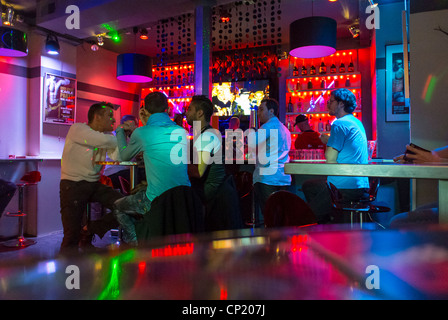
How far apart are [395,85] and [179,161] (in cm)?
476

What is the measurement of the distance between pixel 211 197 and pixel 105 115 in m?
1.53

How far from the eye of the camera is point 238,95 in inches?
319

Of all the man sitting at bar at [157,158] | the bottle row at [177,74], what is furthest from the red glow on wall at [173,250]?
the bottle row at [177,74]

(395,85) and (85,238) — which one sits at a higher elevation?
(395,85)

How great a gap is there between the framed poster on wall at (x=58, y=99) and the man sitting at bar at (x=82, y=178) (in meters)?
3.29

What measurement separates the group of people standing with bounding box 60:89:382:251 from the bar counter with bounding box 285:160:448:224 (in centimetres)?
141

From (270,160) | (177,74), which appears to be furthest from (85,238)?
(177,74)

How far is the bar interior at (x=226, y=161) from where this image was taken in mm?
403

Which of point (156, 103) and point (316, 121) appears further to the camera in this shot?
point (316, 121)

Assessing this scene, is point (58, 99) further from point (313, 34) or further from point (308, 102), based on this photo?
point (308, 102)

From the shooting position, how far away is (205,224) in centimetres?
249

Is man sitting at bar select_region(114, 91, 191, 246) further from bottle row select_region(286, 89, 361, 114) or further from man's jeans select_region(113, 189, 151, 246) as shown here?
bottle row select_region(286, 89, 361, 114)
